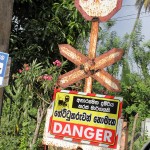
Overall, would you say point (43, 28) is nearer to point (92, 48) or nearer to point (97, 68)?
point (92, 48)

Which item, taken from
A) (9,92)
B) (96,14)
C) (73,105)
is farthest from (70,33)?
(73,105)

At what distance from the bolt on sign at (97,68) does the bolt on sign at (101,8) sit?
0.52 metres

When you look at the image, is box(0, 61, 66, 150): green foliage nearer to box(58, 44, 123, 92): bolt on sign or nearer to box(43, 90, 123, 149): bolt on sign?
box(58, 44, 123, 92): bolt on sign

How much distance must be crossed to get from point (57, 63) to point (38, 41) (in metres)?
1.39

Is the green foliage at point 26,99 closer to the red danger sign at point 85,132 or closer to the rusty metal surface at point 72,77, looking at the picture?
the rusty metal surface at point 72,77

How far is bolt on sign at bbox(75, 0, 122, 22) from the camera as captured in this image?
5602 mm

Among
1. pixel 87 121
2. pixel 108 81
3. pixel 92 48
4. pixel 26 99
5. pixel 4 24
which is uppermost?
pixel 4 24

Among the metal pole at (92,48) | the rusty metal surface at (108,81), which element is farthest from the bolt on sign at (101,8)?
the rusty metal surface at (108,81)

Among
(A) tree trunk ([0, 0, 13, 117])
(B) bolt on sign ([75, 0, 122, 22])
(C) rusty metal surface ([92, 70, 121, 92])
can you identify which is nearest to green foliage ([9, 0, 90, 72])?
(B) bolt on sign ([75, 0, 122, 22])

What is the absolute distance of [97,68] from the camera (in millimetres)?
5527

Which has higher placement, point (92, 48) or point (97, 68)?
point (92, 48)

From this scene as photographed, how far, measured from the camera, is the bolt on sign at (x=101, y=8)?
18.4 ft

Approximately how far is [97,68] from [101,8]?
2.83 ft

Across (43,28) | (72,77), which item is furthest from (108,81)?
(43,28)
